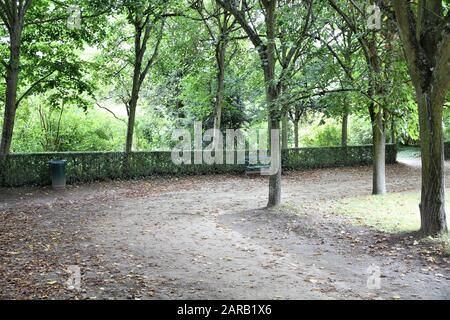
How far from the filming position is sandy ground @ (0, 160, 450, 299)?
572 centimetres

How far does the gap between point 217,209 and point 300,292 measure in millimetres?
6841

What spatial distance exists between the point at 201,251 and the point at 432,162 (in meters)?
4.37

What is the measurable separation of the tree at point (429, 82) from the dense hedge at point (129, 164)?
42.0 feet

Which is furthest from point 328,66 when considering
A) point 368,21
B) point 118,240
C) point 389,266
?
point 118,240

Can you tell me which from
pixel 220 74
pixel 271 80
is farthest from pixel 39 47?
pixel 271 80

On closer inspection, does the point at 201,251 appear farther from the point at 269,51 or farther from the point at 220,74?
the point at 220,74

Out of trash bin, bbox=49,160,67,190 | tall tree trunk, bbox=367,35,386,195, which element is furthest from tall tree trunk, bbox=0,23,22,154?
tall tree trunk, bbox=367,35,386,195

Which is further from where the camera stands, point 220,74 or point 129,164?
point 220,74

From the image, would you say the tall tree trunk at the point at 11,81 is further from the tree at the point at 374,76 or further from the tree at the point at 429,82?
the tree at the point at 429,82

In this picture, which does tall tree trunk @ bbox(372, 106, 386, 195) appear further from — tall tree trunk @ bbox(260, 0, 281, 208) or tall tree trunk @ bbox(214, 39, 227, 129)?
tall tree trunk @ bbox(214, 39, 227, 129)

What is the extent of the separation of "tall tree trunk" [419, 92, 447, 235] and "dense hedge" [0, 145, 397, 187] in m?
12.8

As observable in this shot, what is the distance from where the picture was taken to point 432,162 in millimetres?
7969

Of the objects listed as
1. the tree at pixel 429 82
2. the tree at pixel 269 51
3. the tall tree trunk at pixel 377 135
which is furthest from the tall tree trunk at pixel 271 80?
the tree at pixel 429 82
